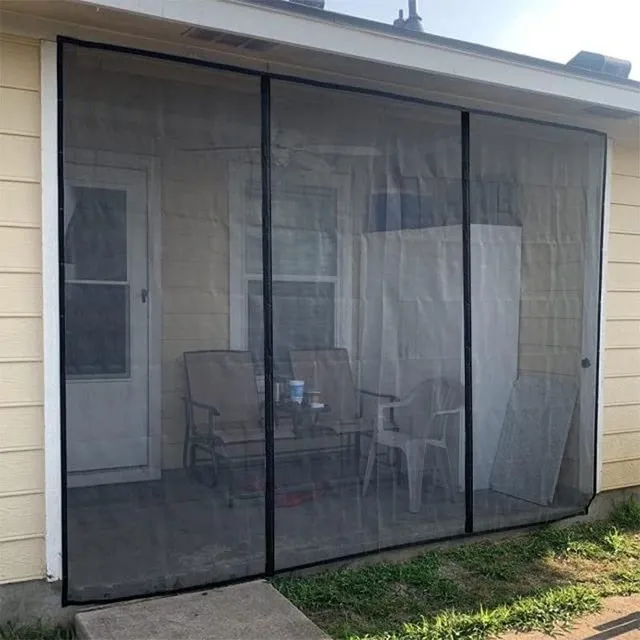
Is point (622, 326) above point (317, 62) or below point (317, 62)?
below

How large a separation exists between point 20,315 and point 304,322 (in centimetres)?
123

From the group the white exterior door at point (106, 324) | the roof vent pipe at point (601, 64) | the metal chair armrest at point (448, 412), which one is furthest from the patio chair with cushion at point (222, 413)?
the roof vent pipe at point (601, 64)

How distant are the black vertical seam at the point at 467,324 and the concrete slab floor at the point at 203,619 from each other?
1.28m

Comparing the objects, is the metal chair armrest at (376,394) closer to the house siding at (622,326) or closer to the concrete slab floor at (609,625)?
the concrete slab floor at (609,625)

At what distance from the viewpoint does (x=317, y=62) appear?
10.7ft

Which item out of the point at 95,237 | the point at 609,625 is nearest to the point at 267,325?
the point at 95,237

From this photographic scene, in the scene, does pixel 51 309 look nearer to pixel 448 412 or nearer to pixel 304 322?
pixel 304 322

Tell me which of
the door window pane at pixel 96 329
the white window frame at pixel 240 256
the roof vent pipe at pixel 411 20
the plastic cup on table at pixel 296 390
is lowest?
the plastic cup on table at pixel 296 390

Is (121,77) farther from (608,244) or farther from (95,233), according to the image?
(608,244)

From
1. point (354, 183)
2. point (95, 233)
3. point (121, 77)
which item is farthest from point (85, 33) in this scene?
point (354, 183)

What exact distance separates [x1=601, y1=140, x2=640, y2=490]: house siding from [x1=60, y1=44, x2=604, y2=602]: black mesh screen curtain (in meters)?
0.19

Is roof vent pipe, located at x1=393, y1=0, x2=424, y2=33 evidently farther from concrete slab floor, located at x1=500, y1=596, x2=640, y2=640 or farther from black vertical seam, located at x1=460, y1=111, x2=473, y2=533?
concrete slab floor, located at x1=500, y1=596, x2=640, y2=640

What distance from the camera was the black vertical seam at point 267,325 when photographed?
322 centimetres

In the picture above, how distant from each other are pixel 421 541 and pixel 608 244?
6.87 feet
